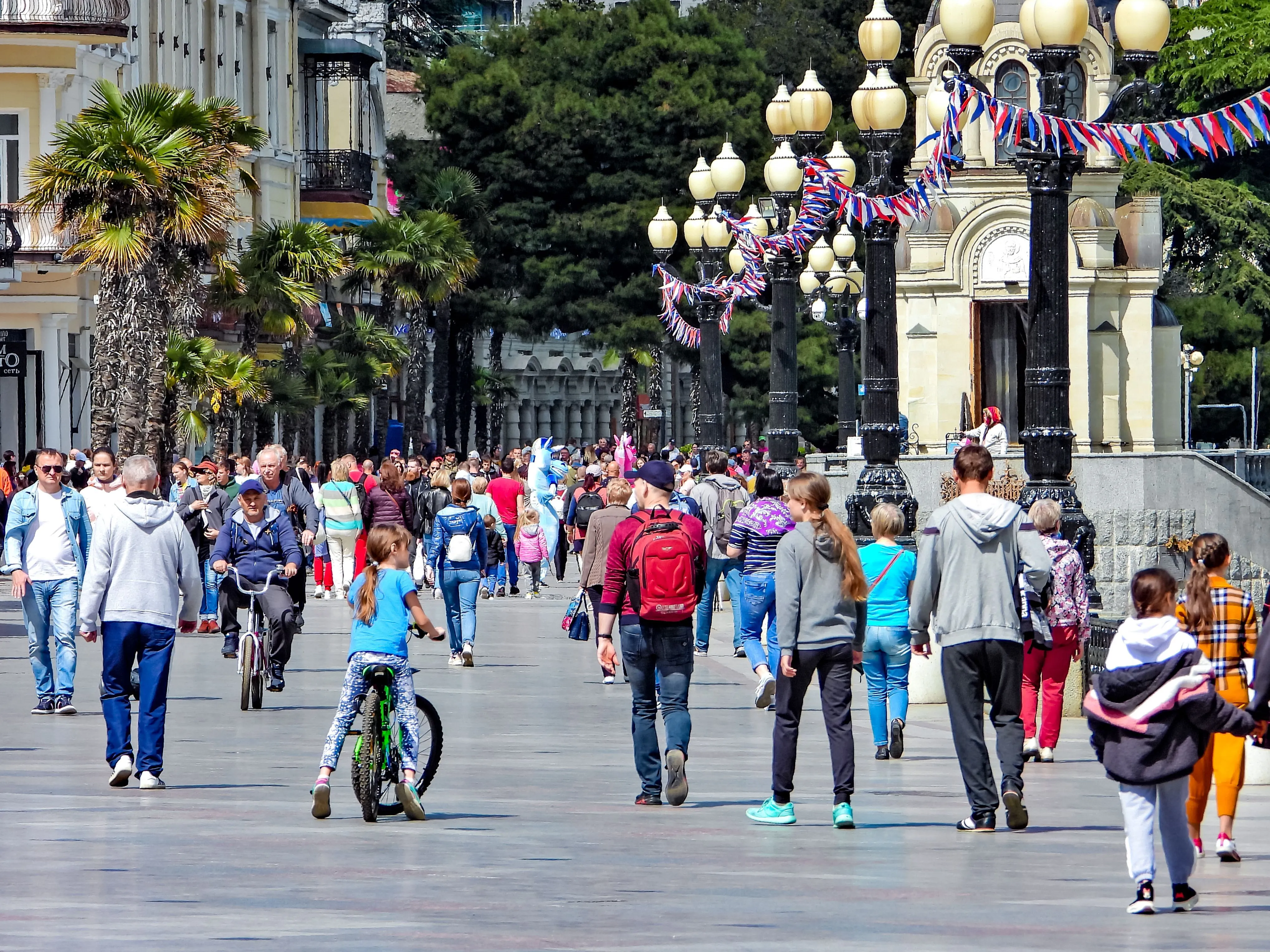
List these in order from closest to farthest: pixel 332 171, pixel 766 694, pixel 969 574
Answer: pixel 969 574
pixel 766 694
pixel 332 171

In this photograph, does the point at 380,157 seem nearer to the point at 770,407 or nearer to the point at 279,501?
the point at 770,407

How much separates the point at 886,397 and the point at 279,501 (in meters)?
5.84

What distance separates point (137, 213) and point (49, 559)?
1896cm

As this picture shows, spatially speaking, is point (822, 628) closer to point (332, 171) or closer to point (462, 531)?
point (462, 531)

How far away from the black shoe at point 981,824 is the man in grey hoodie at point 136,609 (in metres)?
4.19

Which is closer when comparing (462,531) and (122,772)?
(122,772)

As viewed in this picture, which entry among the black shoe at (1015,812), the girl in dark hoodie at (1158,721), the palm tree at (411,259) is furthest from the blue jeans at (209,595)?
the palm tree at (411,259)

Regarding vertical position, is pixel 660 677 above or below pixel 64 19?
below

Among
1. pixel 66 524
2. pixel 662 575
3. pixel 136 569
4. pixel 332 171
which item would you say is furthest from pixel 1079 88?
pixel 136 569

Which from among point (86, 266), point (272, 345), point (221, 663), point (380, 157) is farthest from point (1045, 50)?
point (380, 157)

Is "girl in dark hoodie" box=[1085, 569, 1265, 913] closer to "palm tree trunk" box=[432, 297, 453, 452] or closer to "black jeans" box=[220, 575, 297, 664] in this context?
"black jeans" box=[220, 575, 297, 664]

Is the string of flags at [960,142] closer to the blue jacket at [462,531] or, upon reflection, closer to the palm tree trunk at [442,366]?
the blue jacket at [462,531]

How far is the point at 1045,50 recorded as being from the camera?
1730 cm

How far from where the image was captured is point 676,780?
12570mm
